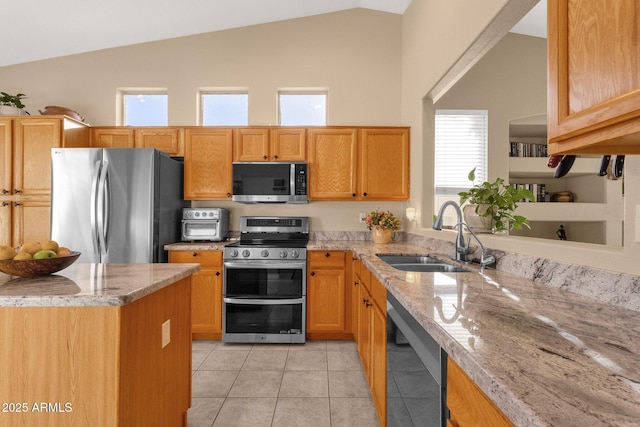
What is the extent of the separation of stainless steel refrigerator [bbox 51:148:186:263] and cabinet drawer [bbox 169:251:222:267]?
22 cm

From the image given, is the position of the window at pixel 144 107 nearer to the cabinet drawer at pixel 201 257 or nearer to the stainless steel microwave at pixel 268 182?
the stainless steel microwave at pixel 268 182

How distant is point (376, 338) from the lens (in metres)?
1.83

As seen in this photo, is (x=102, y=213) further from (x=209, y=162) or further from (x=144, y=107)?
(x=144, y=107)

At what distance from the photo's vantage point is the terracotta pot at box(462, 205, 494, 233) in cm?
192

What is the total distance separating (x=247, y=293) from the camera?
2.97 m

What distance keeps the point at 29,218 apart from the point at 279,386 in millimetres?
3053

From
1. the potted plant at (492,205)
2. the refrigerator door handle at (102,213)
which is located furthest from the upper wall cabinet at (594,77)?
the refrigerator door handle at (102,213)

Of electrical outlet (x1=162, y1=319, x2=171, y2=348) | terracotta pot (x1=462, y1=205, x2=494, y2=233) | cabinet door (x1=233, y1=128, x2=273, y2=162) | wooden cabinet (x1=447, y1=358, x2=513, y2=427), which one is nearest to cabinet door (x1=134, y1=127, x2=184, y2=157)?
cabinet door (x1=233, y1=128, x2=273, y2=162)

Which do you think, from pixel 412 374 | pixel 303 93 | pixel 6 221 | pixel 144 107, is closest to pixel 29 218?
pixel 6 221

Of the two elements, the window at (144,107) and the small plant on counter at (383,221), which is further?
the window at (144,107)

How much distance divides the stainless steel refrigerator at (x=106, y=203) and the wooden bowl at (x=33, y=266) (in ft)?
5.10

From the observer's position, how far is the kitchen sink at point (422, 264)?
192cm

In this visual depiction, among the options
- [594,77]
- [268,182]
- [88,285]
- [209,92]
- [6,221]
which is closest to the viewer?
[594,77]

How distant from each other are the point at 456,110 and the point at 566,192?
4.87 ft
